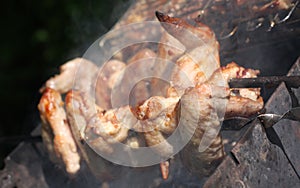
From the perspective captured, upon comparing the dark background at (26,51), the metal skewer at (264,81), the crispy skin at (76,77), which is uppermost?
the metal skewer at (264,81)

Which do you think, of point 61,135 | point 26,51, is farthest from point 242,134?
point 26,51

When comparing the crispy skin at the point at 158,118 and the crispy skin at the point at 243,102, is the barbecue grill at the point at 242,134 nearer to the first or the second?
the crispy skin at the point at 243,102

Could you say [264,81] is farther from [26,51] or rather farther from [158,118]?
[26,51]

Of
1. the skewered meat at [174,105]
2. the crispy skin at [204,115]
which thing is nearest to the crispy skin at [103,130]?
the skewered meat at [174,105]

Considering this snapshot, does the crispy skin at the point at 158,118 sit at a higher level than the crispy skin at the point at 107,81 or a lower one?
higher

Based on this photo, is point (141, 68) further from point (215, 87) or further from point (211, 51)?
point (215, 87)
